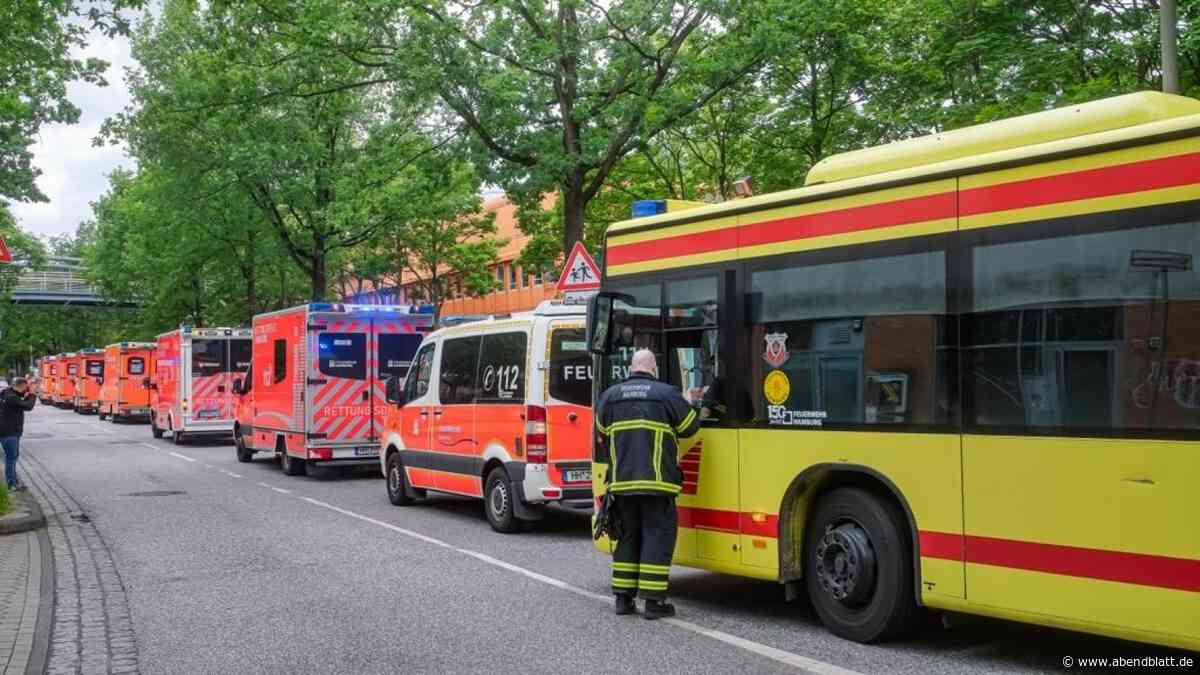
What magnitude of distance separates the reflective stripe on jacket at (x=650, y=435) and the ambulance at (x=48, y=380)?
67854mm

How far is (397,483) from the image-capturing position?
50.3 feet

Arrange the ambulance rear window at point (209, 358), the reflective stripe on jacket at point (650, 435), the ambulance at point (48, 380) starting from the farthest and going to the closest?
the ambulance at point (48, 380), the ambulance rear window at point (209, 358), the reflective stripe on jacket at point (650, 435)

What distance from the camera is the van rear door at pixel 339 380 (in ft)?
62.0

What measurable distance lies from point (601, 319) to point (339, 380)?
11359mm

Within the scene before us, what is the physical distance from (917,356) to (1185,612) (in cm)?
192

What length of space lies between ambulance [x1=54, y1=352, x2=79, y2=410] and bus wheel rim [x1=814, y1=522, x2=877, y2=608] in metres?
58.1

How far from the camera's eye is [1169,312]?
17.5ft

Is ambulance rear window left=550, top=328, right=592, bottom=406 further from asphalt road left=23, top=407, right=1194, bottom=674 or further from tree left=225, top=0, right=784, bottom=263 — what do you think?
tree left=225, top=0, right=784, bottom=263

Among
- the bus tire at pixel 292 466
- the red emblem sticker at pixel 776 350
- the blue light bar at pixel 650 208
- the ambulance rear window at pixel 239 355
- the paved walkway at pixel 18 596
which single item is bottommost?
the paved walkway at pixel 18 596

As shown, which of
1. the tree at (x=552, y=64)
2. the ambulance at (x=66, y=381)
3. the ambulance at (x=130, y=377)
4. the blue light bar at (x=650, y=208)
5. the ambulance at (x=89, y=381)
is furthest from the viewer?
the ambulance at (x=66, y=381)

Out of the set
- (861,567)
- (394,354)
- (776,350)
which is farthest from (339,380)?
(861,567)

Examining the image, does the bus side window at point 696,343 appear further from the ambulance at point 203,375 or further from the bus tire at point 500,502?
the ambulance at point 203,375

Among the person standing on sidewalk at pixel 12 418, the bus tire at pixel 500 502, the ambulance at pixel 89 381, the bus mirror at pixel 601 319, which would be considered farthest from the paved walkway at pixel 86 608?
the ambulance at pixel 89 381

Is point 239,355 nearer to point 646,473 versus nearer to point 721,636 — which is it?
point 646,473
